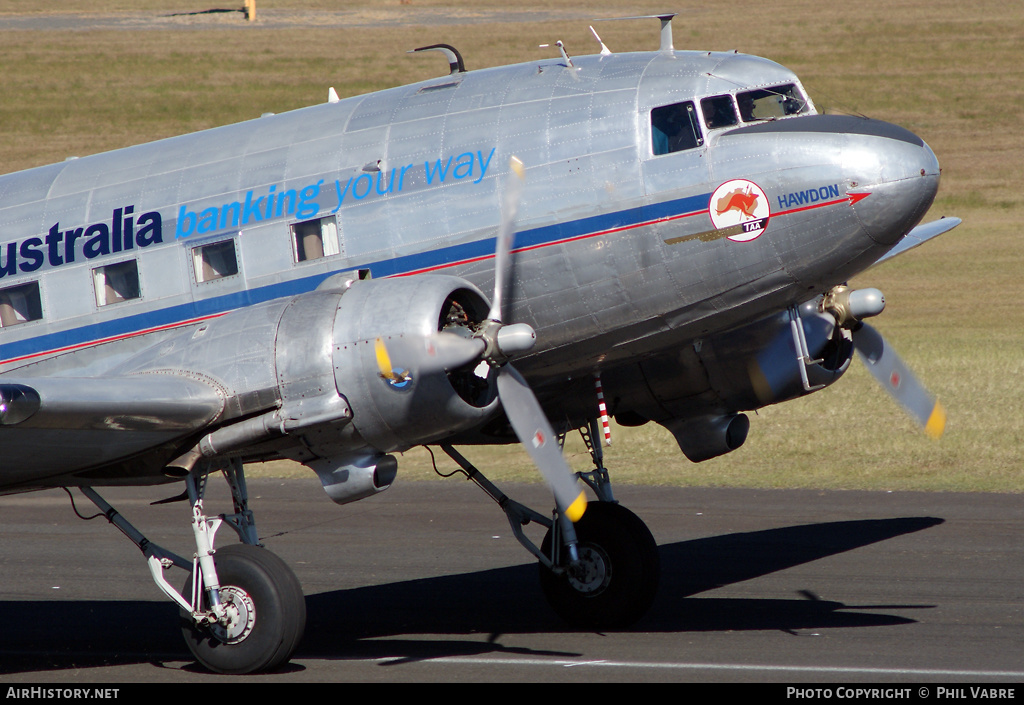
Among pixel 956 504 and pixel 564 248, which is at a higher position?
pixel 564 248

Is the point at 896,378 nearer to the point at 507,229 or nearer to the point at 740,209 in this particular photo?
the point at 740,209

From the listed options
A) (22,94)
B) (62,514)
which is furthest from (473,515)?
(22,94)

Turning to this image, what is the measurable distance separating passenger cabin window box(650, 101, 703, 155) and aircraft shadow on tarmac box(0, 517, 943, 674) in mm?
4493

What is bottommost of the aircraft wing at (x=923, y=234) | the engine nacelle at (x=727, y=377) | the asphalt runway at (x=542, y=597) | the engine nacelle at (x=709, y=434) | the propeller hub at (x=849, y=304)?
the asphalt runway at (x=542, y=597)

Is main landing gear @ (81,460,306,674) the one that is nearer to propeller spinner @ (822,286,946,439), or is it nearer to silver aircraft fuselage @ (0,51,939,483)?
silver aircraft fuselage @ (0,51,939,483)

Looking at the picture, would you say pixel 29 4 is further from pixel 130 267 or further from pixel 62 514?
pixel 130 267

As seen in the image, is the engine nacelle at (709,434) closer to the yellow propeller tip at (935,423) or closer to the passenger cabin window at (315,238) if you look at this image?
the yellow propeller tip at (935,423)

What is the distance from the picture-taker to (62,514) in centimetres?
1964

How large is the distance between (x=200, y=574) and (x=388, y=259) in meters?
3.01

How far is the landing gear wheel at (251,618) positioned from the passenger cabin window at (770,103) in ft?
17.2

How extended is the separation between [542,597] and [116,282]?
18.6ft

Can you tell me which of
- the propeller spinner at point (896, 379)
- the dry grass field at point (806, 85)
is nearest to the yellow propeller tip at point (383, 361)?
the propeller spinner at point (896, 379)

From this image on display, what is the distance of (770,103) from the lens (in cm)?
1012

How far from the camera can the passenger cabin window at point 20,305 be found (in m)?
11.2
